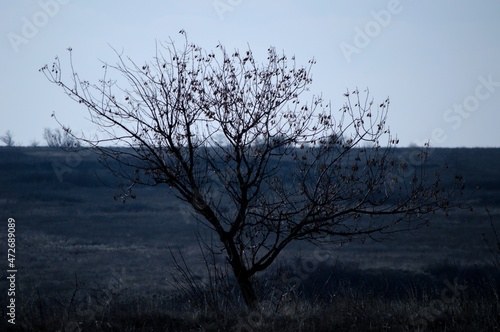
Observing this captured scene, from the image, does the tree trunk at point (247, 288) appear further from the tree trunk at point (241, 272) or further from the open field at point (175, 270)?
the open field at point (175, 270)

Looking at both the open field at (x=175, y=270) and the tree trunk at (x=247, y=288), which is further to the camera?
the tree trunk at (x=247, y=288)

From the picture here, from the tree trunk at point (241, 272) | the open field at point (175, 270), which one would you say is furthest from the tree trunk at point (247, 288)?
the open field at point (175, 270)

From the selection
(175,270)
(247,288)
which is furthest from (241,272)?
(175,270)

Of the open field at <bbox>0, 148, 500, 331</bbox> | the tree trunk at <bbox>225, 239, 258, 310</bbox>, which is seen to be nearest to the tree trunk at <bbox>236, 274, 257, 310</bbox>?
the tree trunk at <bbox>225, 239, 258, 310</bbox>

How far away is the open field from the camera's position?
7242mm

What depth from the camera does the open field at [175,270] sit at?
23.8 feet

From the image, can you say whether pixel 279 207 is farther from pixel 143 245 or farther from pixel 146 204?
pixel 146 204

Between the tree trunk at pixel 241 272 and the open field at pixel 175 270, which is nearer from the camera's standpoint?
the open field at pixel 175 270

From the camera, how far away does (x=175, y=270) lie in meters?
31.0

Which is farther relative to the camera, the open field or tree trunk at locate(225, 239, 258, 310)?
tree trunk at locate(225, 239, 258, 310)

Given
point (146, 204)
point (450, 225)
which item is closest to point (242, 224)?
point (450, 225)

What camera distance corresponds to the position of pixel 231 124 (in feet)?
29.5

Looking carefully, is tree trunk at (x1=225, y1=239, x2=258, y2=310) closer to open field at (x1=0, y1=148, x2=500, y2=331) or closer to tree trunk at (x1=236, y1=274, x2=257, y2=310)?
tree trunk at (x1=236, y1=274, x2=257, y2=310)

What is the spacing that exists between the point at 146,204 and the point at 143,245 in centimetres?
1790
